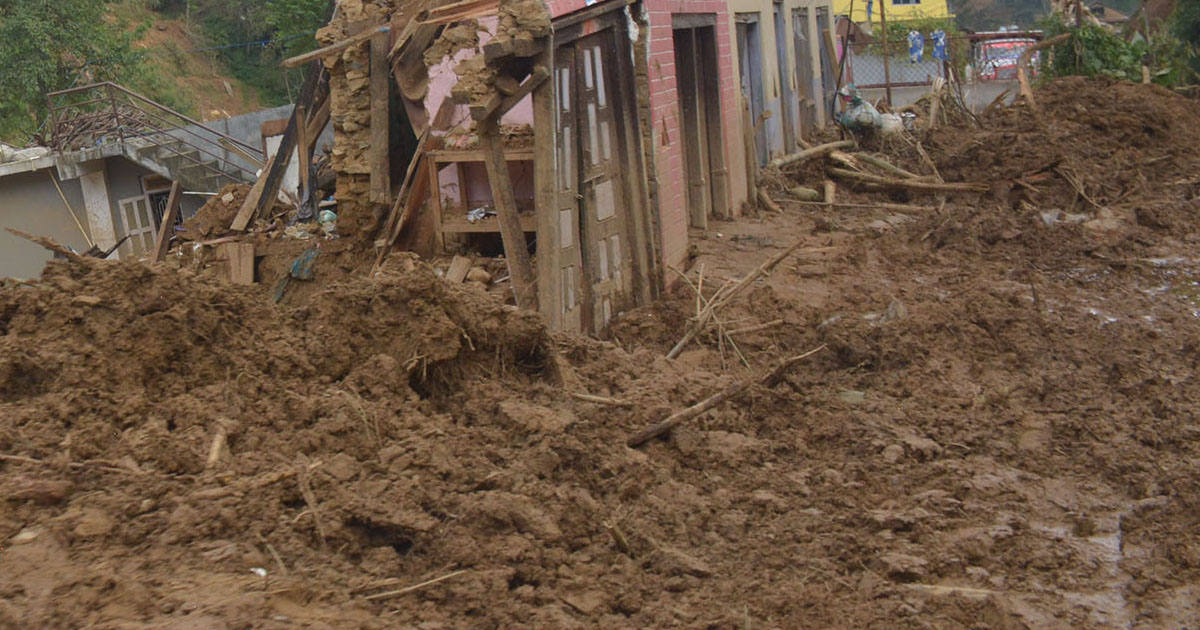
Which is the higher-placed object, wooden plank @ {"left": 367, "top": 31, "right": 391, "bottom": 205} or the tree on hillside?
the tree on hillside

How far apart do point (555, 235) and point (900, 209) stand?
281 inches

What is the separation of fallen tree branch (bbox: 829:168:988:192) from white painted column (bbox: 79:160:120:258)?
16.8 meters

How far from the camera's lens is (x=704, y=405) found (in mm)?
5590

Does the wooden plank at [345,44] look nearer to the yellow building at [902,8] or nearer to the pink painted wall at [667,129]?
the pink painted wall at [667,129]

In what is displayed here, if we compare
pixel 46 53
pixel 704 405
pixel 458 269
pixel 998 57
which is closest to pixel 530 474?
pixel 704 405

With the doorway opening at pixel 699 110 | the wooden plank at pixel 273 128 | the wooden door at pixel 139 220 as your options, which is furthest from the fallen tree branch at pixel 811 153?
the wooden door at pixel 139 220

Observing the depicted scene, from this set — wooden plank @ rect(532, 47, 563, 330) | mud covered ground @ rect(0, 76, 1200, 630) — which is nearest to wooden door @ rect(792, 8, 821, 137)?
mud covered ground @ rect(0, 76, 1200, 630)

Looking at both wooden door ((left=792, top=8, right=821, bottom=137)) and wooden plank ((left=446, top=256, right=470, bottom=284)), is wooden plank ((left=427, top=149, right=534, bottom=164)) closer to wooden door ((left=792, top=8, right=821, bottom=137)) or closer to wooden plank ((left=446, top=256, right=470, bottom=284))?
wooden plank ((left=446, top=256, right=470, bottom=284))

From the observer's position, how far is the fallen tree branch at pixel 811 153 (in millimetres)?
14317

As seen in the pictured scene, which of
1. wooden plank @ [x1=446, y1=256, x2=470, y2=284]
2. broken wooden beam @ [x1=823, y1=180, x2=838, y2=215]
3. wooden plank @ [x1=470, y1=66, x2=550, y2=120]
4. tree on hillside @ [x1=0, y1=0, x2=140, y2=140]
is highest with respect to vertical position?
tree on hillside @ [x1=0, y1=0, x2=140, y2=140]

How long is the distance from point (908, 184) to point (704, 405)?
9021mm

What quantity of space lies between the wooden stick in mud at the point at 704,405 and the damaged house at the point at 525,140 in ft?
4.75

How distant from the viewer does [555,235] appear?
7039 mm

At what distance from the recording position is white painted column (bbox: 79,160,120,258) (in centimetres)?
2438
